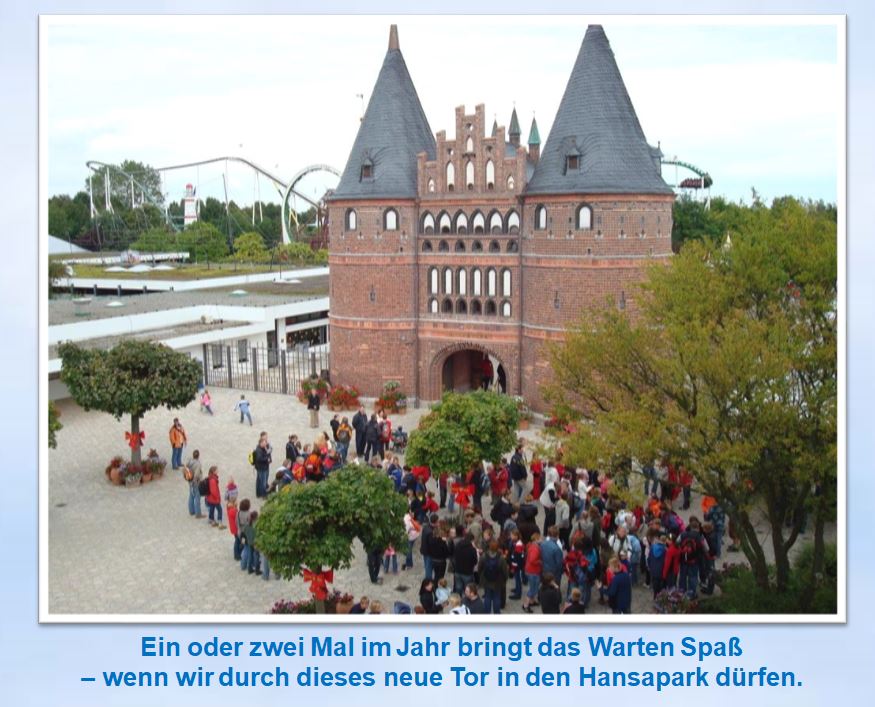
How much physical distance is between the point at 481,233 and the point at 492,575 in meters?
16.8

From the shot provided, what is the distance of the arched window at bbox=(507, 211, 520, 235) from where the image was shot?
93.2 ft

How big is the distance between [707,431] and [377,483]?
16.3 ft

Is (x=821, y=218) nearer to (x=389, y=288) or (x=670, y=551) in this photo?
(x=670, y=551)

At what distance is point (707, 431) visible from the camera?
1345 cm

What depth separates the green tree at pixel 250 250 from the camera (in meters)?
73.4

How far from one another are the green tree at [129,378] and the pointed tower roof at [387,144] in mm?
10055

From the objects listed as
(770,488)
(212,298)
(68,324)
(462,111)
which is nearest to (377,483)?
(770,488)

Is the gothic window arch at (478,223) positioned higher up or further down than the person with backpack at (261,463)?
higher up

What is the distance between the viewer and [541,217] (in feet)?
90.8

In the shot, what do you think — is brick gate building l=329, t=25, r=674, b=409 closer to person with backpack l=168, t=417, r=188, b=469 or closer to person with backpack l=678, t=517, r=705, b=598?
person with backpack l=168, t=417, r=188, b=469

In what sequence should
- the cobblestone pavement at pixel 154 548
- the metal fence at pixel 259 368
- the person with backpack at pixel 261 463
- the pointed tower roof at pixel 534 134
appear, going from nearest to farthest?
the cobblestone pavement at pixel 154 548
the person with backpack at pixel 261 463
the metal fence at pixel 259 368
the pointed tower roof at pixel 534 134

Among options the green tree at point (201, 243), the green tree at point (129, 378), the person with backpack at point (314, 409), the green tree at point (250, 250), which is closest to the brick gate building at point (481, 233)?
the person with backpack at point (314, 409)

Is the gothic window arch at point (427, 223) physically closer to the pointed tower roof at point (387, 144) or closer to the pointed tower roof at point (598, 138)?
the pointed tower roof at point (387, 144)

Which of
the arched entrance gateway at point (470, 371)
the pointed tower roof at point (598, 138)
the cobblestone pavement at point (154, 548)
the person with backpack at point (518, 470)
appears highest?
the pointed tower roof at point (598, 138)
